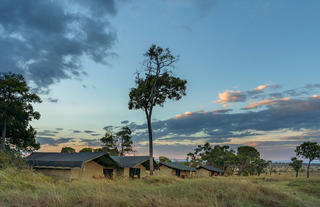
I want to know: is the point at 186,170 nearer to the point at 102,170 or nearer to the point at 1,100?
the point at 102,170

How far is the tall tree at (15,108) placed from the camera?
108 ft

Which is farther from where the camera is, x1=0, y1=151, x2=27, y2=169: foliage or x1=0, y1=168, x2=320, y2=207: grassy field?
x1=0, y1=151, x2=27, y2=169: foliage

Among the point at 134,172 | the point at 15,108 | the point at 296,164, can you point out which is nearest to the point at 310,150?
the point at 296,164

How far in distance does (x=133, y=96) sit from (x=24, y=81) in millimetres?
16522

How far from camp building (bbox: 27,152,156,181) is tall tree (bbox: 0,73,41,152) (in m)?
4.70

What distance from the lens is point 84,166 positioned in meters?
28.1

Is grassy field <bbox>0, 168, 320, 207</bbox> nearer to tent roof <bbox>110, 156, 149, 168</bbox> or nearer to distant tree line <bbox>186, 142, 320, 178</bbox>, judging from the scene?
tent roof <bbox>110, 156, 149, 168</bbox>

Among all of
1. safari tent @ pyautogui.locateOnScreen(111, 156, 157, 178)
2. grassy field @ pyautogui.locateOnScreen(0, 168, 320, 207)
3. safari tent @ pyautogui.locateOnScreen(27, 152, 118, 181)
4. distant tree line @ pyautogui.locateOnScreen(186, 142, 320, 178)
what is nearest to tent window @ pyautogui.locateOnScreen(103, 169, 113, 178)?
safari tent @ pyautogui.locateOnScreen(27, 152, 118, 181)

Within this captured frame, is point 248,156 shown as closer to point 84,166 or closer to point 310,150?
point 310,150

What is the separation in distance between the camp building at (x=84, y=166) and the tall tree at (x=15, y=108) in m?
4.70

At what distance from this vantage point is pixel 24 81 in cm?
3534

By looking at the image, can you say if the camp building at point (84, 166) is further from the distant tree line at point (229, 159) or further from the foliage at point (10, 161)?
the distant tree line at point (229, 159)

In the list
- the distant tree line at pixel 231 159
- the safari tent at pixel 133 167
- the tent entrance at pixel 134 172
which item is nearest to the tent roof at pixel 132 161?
the safari tent at pixel 133 167

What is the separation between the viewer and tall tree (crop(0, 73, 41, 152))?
33.1 meters
